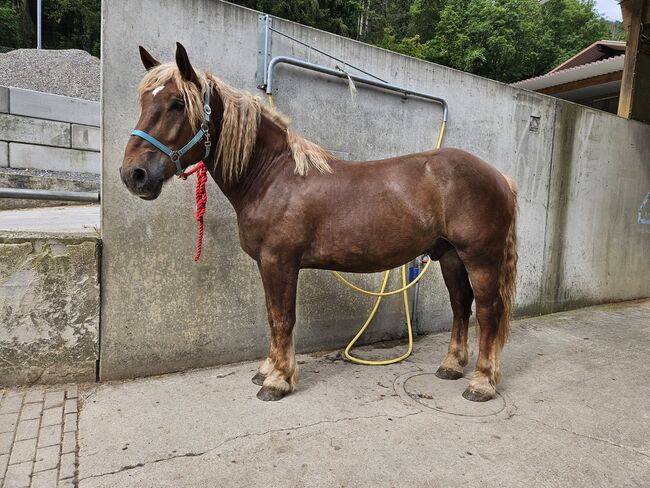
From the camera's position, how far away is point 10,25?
19.0 metres

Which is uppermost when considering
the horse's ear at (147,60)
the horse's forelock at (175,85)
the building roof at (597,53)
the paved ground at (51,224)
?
the building roof at (597,53)

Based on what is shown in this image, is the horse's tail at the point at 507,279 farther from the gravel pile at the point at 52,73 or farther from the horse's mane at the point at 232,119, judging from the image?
the gravel pile at the point at 52,73

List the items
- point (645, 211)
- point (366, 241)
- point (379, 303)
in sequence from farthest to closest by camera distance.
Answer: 1. point (645, 211)
2. point (379, 303)
3. point (366, 241)

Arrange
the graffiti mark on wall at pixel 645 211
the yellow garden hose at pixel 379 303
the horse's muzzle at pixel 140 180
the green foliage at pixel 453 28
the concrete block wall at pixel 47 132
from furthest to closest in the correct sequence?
the green foliage at pixel 453 28 → the concrete block wall at pixel 47 132 → the graffiti mark on wall at pixel 645 211 → the yellow garden hose at pixel 379 303 → the horse's muzzle at pixel 140 180

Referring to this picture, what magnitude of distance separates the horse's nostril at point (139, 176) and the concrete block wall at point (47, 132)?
599 cm

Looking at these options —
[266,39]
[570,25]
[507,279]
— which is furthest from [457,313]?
[570,25]

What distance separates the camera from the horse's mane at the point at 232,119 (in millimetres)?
2045

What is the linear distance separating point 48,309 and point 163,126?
137 centimetres

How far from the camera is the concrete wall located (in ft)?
8.55

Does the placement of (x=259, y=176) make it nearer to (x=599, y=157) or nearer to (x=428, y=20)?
(x=599, y=157)

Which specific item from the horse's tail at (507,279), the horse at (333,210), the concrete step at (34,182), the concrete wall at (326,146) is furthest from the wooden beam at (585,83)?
the concrete step at (34,182)

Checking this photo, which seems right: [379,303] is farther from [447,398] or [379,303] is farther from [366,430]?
[366,430]

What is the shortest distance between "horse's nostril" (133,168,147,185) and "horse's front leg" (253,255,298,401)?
0.77 metres

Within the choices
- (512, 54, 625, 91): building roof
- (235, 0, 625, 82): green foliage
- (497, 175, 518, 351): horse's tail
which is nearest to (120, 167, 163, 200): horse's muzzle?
(497, 175, 518, 351): horse's tail
